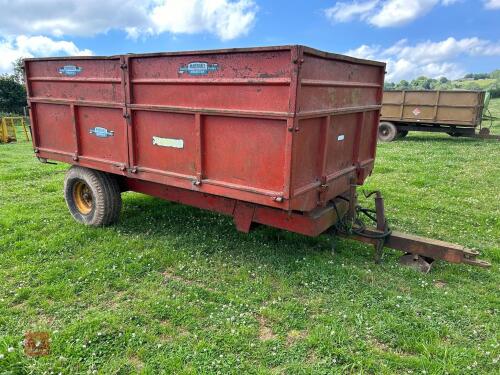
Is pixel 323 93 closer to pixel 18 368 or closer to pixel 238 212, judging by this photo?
pixel 238 212

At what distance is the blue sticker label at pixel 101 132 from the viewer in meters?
4.86

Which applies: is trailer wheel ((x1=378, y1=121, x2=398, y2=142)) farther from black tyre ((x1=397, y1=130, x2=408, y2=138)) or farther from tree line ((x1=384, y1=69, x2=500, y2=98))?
tree line ((x1=384, y1=69, x2=500, y2=98))

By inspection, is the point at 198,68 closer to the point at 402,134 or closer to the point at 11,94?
the point at 402,134

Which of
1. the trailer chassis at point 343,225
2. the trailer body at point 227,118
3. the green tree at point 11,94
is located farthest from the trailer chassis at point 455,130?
the green tree at point 11,94

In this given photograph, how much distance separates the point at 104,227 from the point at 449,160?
8918 mm

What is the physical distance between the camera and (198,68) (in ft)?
12.6

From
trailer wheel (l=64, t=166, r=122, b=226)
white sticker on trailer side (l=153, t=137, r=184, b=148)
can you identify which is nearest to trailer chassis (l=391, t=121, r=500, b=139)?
trailer wheel (l=64, t=166, r=122, b=226)

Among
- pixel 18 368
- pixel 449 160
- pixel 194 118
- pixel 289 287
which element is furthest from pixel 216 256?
pixel 449 160

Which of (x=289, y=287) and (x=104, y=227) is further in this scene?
(x=104, y=227)

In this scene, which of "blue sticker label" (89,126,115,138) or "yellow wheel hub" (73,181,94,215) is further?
"yellow wheel hub" (73,181,94,215)

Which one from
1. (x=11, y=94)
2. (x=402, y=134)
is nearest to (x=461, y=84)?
(x=402, y=134)

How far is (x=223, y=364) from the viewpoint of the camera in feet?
9.66

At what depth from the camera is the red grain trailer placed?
11.4 feet

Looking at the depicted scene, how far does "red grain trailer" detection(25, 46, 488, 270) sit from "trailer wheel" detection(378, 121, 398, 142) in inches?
420
